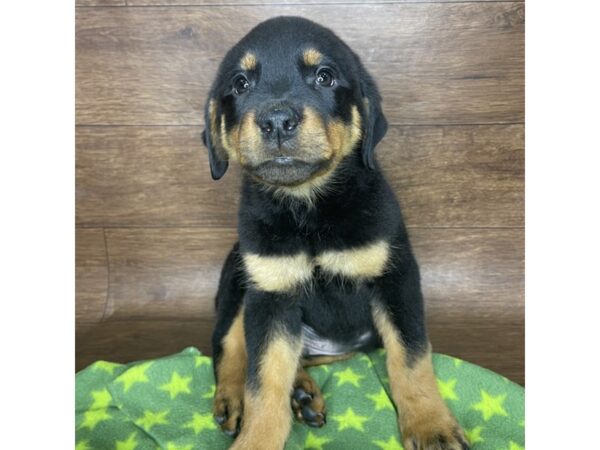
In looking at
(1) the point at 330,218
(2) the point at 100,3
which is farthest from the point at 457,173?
(2) the point at 100,3

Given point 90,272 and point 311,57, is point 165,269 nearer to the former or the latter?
point 90,272

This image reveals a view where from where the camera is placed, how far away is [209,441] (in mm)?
2234

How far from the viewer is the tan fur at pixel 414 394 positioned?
212 cm

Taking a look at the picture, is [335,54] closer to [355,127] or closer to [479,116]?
[355,127]

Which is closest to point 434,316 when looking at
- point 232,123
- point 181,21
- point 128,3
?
point 232,123

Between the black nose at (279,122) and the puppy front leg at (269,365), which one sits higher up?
the black nose at (279,122)

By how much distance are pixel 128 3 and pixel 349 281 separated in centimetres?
158

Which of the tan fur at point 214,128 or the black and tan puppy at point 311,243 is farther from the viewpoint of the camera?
the tan fur at point 214,128

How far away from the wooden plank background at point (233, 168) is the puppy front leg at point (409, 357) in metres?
0.76

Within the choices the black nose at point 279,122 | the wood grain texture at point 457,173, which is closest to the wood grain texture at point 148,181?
the wood grain texture at point 457,173

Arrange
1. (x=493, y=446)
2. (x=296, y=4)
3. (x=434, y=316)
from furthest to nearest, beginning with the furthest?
(x=434, y=316) < (x=296, y=4) < (x=493, y=446)

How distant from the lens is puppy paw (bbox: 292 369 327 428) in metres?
2.31

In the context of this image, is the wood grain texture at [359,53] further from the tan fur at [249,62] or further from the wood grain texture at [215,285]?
the tan fur at [249,62]

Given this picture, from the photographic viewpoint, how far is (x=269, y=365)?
2199mm
